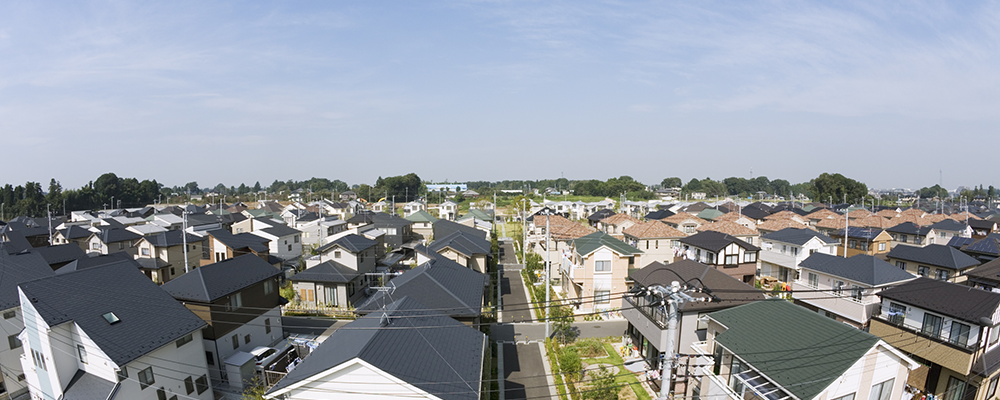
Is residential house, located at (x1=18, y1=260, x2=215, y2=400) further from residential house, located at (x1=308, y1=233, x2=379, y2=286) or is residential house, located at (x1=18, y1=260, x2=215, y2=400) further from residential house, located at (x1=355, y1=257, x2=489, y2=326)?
residential house, located at (x1=308, y1=233, x2=379, y2=286)

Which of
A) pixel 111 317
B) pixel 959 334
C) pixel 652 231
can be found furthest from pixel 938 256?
pixel 111 317

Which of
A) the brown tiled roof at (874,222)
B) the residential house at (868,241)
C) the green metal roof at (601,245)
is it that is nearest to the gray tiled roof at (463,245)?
the green metal roof at (601,245)

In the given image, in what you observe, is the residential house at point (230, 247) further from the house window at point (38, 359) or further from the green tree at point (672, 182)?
the green tree at point (672, 182)

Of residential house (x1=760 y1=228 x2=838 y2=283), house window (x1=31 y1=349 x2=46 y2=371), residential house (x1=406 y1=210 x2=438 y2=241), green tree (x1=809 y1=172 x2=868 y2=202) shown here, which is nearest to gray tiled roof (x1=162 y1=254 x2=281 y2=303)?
house window (x1=31 y1=349 x2=46 y2=371)

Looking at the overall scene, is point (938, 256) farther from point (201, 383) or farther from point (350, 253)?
point (201, 383)

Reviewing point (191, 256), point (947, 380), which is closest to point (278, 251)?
point (191, 256)

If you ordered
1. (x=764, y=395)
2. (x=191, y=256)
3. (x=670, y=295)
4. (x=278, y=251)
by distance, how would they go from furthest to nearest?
1. (x=278, y=251)
2. (x=191, y=256)
3. (x=764, y=395)
4. (x=670, y=295)

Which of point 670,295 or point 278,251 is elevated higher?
point 670,295

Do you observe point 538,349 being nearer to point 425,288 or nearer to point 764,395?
point 425,288
